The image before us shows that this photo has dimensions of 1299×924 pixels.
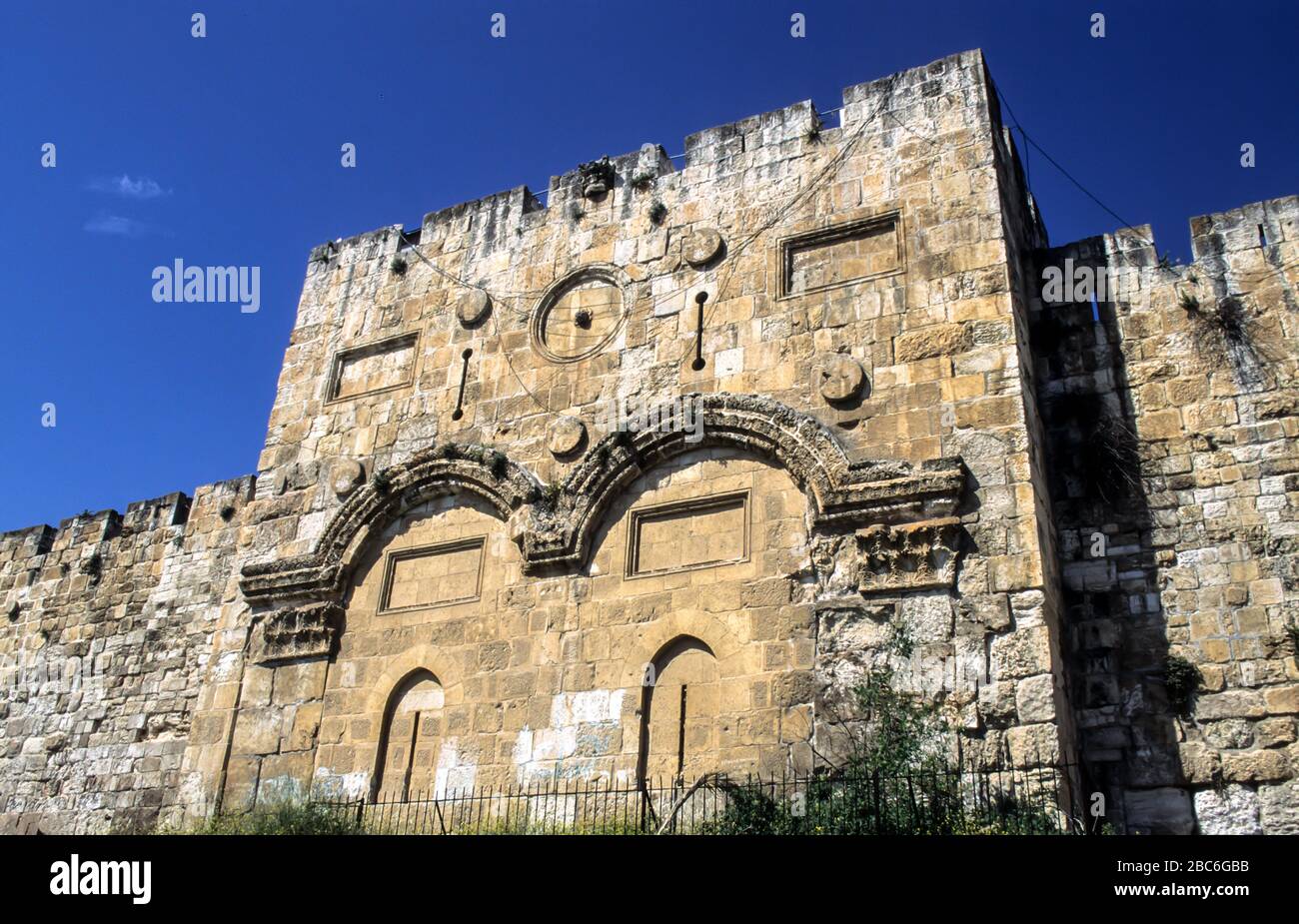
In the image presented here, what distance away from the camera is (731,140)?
11.7 metres

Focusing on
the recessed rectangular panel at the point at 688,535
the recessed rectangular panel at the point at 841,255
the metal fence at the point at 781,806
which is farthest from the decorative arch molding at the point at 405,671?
the recessed rectangular panel at the point at 841,255

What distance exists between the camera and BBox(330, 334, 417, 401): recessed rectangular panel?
496 inches

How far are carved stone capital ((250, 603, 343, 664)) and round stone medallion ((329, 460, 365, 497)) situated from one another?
1.22 m

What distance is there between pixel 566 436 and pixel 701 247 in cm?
219

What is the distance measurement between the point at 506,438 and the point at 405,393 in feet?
5.13

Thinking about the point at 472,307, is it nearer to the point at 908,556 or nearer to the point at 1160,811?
the point at 908,556

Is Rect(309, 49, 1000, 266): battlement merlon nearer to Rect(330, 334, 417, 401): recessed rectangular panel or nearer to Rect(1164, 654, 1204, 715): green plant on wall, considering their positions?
Rect(330, 334, 417, 401): recessed rectangular panel

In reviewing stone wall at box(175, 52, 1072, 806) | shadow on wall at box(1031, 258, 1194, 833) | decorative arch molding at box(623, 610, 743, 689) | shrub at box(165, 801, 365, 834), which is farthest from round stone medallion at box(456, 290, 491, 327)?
shadow on wall at box(1031, 258, 1194, 833)

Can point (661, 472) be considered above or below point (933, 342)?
below

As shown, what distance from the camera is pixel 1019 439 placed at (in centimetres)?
898

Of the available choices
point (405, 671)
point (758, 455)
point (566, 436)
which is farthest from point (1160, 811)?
point (405, 671)

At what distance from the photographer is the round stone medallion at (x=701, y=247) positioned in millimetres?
11109
